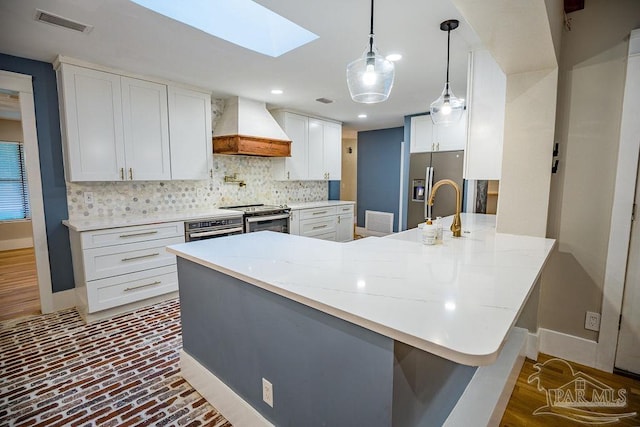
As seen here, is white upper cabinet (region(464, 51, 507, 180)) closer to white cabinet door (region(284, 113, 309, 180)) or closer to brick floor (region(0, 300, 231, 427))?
brick floor (region(0, 300, 231, 427))

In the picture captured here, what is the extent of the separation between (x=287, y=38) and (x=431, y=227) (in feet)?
6.35

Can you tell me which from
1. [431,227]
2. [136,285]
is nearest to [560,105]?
[431,227]

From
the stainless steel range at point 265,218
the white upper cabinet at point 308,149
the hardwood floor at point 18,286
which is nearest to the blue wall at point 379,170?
the white upper cabinet at point 308,149

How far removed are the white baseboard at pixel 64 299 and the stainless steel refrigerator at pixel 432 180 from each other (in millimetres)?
4377

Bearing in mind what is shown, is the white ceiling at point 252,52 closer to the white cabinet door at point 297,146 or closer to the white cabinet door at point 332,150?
the white cabinet door at point 297,146

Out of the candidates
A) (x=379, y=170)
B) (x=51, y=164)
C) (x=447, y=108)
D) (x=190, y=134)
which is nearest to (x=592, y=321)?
(x=447, y=108)

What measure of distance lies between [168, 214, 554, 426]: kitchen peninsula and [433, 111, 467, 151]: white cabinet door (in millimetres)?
2834

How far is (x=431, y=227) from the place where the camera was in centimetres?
185

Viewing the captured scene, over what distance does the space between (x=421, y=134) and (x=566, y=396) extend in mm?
3868

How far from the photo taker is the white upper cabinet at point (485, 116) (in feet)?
7.41

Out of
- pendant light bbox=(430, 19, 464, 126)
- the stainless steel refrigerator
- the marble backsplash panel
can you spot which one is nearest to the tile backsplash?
the marble backsplash panel

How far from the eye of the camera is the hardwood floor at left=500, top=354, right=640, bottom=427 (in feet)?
5.40

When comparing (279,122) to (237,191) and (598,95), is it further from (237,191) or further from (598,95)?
(598,95)

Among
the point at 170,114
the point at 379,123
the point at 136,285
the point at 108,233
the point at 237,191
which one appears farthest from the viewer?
the point at 379,123
